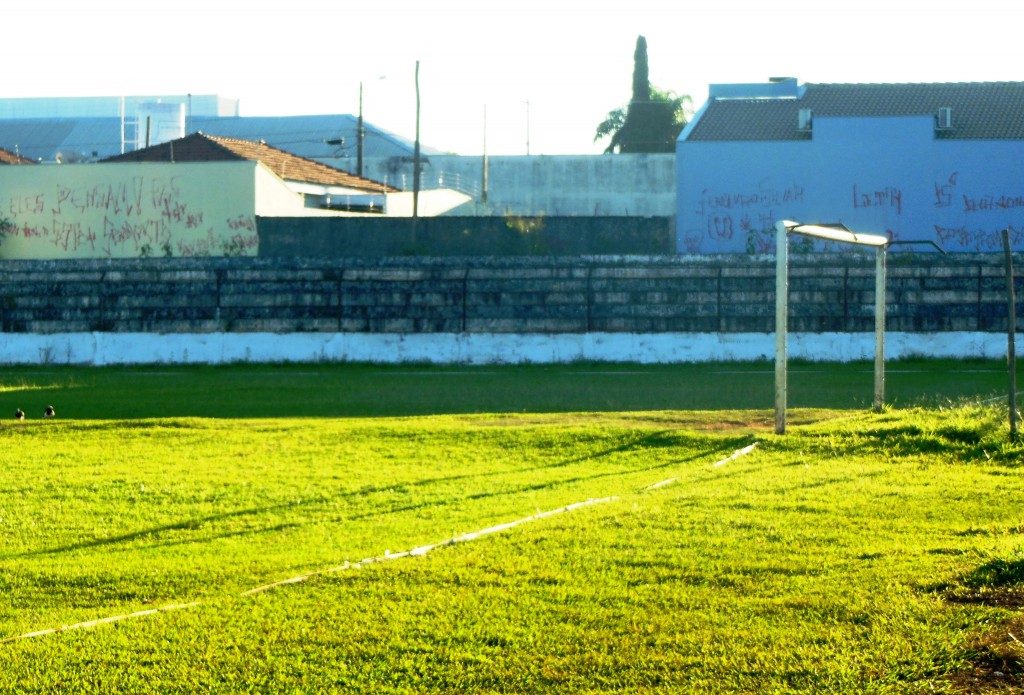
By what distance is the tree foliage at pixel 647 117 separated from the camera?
66812 mm

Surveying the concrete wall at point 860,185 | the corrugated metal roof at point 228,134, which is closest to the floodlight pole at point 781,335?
the concrete wall at point 860,185

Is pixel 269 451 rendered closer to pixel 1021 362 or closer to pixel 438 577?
pixel 438 577

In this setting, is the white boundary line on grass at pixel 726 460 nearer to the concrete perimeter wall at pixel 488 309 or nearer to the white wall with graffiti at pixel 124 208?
the concrete perimeter wall at pixel 488 309

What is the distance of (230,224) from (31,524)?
32.9 meters

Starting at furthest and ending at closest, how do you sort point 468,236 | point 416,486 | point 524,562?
point 468,236, point 416,486, point 524,562

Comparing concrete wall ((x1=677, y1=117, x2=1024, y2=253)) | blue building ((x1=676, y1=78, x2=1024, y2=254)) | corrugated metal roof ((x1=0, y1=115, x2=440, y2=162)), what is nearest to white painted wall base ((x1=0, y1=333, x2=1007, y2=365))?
concrete wall ((x1=677, y1=117, x2=1024, y2=253))

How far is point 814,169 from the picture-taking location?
149 feet

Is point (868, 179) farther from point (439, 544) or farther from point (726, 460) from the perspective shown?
point (439, 544)

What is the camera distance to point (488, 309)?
90.4ft

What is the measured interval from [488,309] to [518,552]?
1937 cm

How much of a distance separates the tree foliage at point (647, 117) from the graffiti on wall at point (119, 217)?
30327 mm

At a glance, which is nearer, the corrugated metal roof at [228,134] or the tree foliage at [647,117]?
the tree foliage at [647,117]

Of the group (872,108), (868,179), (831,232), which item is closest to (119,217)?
(868,179)

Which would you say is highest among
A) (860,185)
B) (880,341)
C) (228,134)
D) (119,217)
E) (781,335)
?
(228,134)
